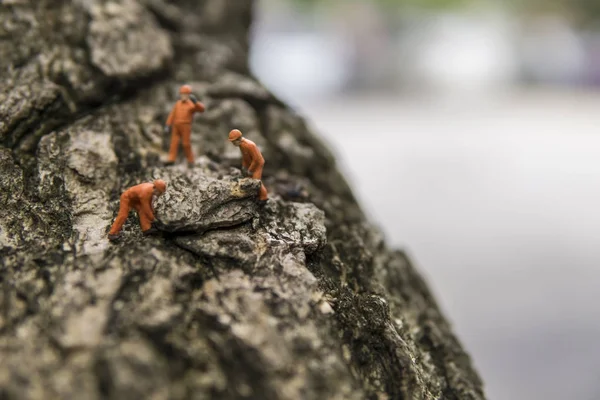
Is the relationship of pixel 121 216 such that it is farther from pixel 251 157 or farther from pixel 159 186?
pixel 251 157

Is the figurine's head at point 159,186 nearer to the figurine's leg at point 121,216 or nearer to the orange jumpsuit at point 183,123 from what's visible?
the figurine's leg at point 121,216

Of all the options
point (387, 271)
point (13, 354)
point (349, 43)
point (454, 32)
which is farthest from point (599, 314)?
point (454, 32)

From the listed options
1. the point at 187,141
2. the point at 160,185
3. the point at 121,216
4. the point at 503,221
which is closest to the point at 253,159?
the point at 160,185

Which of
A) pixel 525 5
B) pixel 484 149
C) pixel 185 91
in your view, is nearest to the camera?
pixel 185 91

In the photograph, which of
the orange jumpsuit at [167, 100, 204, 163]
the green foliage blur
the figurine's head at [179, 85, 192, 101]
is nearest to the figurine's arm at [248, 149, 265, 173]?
the orange jumpsuit at [167, 100, 204, 163]

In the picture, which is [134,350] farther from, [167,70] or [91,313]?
[167,70]

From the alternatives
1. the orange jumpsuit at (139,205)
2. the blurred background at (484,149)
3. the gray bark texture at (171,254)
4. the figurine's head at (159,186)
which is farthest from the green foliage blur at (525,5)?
the orange jumpsuit at (139,205)
